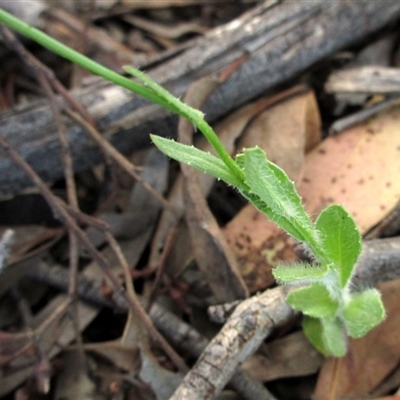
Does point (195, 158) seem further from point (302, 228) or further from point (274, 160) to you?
point (274, 160)

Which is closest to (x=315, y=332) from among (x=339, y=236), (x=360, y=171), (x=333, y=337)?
(x=333, y=337)

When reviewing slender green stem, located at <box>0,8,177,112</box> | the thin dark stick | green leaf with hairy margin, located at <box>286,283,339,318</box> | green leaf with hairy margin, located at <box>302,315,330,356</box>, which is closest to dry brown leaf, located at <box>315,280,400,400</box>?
green leaf with hairy margin, located at <box>302,315,330,356</box>

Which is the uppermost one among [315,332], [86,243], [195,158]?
[195,158]

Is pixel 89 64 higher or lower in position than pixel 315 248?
higher

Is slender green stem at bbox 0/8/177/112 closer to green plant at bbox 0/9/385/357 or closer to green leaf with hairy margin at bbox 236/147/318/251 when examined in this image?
green plant at bbox 0/9/385/357

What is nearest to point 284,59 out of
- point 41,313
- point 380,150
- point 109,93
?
point 380,150
